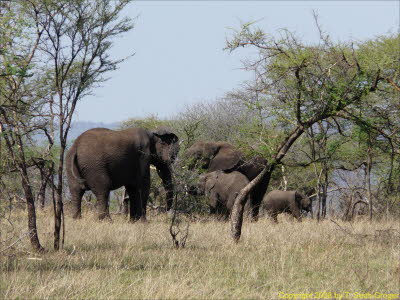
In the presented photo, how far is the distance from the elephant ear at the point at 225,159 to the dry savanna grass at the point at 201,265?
22.3ft

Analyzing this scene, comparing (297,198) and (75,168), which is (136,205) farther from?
(297,198)

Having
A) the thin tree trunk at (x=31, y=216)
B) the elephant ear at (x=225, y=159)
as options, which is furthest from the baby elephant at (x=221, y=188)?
the thin tree trunk at (x=31, y=216)

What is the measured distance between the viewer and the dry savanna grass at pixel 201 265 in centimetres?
813

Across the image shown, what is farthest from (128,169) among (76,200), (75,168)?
(76,200)

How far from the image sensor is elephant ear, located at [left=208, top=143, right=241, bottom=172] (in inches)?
816

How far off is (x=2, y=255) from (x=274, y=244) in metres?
4.59

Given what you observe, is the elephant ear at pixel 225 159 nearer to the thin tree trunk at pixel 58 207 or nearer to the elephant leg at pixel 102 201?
the elephant leg at pixel 102 201

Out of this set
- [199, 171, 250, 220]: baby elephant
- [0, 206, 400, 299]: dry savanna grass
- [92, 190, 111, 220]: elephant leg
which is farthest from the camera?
[199, 171, 250, 220]: baby elephant

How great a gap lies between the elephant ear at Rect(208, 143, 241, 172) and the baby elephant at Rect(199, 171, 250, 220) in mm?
361

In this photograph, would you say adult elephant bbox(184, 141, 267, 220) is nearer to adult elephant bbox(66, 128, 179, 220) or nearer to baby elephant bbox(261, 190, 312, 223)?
baby elephant bbox(261, 190, 312, 223)

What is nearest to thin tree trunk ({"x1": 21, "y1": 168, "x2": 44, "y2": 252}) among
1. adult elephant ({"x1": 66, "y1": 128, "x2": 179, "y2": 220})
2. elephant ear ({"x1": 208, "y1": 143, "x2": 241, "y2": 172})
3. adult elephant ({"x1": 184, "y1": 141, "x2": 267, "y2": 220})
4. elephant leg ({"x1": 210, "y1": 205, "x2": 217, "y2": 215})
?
adult elephant ({"x1": 66, "y1": 128, "x2": 179, "y2": 220})

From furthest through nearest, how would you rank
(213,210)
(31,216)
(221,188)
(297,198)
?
(297,198)
(213,210)
(221,188)
(31,216)

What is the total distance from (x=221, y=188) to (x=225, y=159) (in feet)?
4.43

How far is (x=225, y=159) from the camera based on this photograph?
20.9 meters
